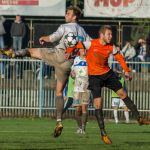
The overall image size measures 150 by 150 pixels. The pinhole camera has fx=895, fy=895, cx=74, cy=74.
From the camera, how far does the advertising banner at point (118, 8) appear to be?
3688cm

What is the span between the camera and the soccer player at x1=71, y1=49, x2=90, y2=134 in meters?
20.4

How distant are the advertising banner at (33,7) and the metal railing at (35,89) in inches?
221

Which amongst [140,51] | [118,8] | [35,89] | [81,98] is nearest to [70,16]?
[81,98]

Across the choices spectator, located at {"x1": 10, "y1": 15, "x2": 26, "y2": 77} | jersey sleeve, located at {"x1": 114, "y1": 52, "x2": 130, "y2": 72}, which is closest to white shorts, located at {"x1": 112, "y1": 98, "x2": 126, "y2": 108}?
spectator, located at {"x1": 10, "y1": 15, "x2": 26, "y2": 77}

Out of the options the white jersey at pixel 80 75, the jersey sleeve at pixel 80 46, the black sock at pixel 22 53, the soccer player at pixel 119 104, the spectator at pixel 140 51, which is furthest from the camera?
the spectator at pixel 140 51

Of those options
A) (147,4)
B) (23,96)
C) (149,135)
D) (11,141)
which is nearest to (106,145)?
(11,141)

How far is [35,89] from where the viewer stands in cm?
3123

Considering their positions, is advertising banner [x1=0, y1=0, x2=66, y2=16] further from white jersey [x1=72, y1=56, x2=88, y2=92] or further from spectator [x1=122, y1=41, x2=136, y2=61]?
white jersey [x1=72, y1=56, x2=88, y2=92]

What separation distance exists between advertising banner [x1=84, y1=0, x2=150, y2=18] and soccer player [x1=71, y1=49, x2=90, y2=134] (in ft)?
46.8

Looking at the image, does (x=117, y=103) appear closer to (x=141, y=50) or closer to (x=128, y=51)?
(x=128, y=51)

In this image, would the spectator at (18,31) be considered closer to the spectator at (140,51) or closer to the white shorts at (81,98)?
the spectator at (140,51)

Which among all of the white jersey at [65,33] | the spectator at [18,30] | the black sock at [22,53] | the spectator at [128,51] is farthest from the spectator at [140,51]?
the black sock at [22,53]

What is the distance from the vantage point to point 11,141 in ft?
55.5

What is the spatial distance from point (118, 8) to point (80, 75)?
49.9 ft
